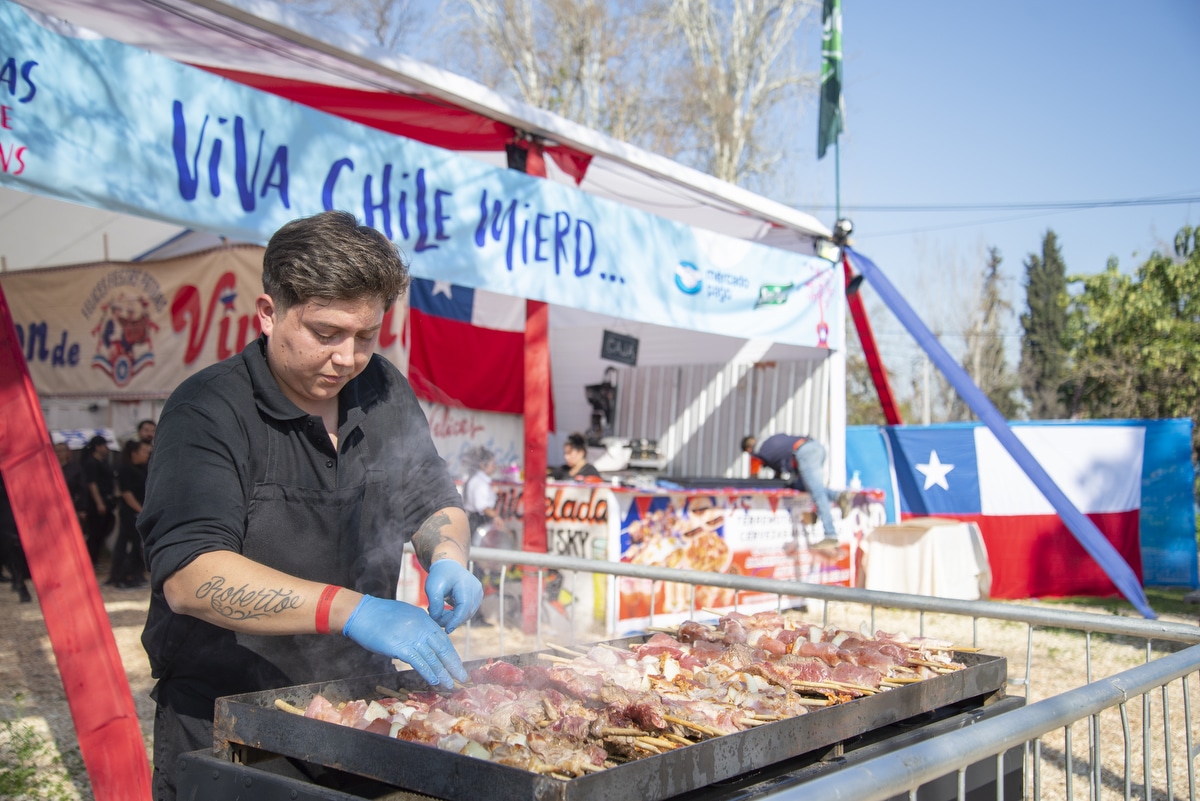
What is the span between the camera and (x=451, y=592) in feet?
8.30

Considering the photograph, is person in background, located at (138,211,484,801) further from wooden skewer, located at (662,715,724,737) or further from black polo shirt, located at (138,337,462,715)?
wooden skewer, located at (662,715,724,737)

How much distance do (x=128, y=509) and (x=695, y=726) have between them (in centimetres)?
1034

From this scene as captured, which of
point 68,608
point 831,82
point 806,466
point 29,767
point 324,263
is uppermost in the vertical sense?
point 831,82

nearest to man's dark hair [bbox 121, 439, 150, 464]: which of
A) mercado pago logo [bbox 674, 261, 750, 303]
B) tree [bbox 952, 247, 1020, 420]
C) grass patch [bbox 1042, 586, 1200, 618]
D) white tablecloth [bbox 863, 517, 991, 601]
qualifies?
mercado pago logo [bbox 674, 261, 750, 303]

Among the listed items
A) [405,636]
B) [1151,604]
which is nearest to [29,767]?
[405,636]

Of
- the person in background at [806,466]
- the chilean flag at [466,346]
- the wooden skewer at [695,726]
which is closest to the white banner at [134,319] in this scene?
the chilean flag at [466,346]

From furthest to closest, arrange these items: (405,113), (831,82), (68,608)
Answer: (831,82), (405,113), (68,608)

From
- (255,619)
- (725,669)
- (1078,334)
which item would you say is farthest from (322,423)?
(1078,334)

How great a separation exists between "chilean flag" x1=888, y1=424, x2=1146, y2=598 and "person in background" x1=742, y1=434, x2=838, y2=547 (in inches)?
105

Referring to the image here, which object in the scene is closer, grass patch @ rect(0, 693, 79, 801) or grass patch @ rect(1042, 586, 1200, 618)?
grass patch @ rect(0, 693, 79, 801)

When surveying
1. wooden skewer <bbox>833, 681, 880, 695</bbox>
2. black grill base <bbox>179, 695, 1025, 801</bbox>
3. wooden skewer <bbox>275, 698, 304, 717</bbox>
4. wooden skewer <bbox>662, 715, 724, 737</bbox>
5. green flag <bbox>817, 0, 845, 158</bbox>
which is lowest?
black grill base <bbox>179, 695, 1025, 801</bbox>

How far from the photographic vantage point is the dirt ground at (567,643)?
538cm

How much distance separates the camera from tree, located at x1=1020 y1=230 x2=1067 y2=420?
4038 cm

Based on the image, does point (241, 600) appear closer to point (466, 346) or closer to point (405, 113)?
point (405, 113)
